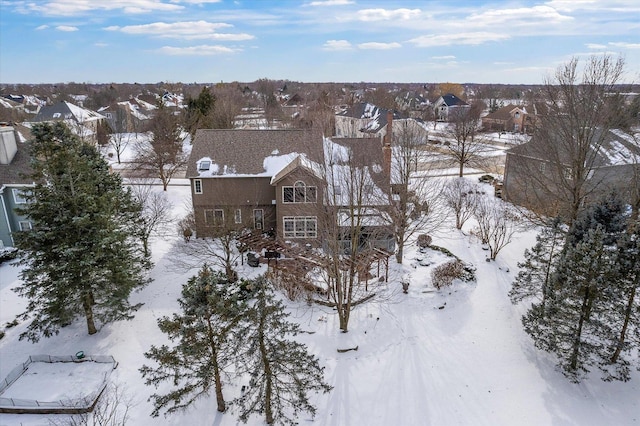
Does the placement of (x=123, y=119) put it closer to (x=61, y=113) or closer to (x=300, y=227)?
(x=61, y=113)

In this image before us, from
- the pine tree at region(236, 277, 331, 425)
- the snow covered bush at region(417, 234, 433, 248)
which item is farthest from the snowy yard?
the snow covered bush at region(417, 234, 433, 248)

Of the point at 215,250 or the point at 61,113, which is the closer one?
the point at 215,250

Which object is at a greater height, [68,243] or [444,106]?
[444,106]

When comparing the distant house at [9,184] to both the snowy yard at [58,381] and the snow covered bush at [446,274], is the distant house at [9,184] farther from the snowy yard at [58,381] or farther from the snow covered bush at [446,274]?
the snow covered bush at [446,274]

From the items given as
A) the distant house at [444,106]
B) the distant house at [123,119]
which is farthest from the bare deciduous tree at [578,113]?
the distant house at [444,106]

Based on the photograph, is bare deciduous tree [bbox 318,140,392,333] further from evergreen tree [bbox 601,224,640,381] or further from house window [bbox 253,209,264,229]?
evergreen tree [bbox 601,224,640,381]

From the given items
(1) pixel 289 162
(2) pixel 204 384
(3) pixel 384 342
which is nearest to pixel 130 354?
(2) pixel 204 384

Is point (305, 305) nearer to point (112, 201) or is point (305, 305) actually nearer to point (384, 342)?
point (384, 342)

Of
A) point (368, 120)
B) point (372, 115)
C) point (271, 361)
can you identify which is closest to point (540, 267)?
point (271, 361)
